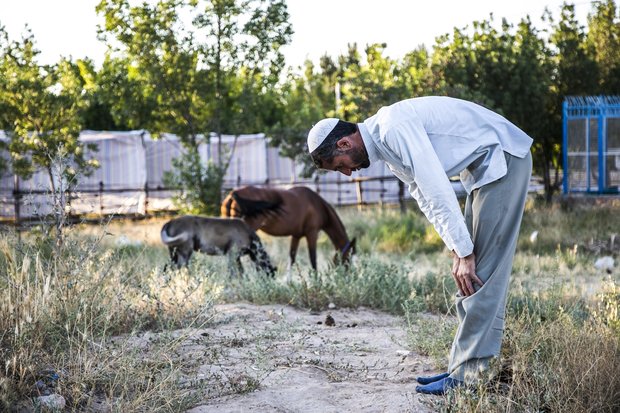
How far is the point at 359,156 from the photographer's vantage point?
171 inches

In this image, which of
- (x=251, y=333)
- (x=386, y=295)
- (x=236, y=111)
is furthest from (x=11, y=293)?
(x=236, y=111)

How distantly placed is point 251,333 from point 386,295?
1.95m

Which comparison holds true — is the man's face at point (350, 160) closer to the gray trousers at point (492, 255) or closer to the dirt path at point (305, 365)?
the gray trousers at point (492, 255)

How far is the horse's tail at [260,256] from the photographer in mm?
10421

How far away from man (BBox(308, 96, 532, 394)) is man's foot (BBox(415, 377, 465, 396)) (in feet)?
0.05

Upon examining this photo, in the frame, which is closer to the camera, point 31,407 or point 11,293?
point 31,407

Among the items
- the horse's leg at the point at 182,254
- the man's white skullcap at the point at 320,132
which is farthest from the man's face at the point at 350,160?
the horse's leg at the point at 182,254

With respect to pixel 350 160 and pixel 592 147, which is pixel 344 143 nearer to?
pixel 350 160

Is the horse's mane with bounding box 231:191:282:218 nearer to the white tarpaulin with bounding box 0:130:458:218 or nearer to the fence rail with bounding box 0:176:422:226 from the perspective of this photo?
the fence rail with bounding box 0:176:422:226

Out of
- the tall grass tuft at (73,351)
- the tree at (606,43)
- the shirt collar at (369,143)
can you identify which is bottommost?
the tall grass tuft at (73,351)

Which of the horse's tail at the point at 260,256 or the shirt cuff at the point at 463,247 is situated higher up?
the shirt cuff at the point at 463,247

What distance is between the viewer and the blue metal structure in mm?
18844

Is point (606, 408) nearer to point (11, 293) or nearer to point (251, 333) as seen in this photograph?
point (251, 333)

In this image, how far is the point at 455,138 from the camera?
4.39m
